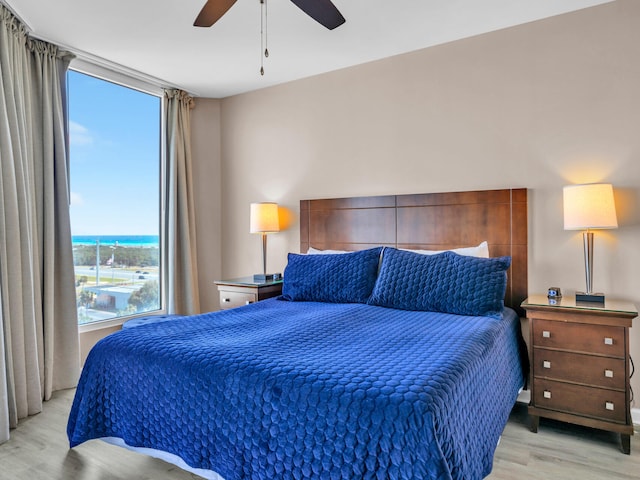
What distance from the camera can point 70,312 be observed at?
3.19 metres

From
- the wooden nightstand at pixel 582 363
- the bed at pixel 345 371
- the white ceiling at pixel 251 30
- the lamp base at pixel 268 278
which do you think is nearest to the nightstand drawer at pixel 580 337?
the wooden nightstand at pixel 582 363

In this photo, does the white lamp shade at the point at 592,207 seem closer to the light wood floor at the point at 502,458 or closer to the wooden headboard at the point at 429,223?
the wooden headboard at the point at 429,223

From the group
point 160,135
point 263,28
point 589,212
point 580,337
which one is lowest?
point 580,337

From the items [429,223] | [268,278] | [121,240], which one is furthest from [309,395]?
[121,240]

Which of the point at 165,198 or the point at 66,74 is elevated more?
the point at 66,74

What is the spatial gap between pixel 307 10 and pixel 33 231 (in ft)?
8.05

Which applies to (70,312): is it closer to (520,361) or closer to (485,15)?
(520,361)

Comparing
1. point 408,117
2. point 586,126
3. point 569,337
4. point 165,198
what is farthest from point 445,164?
point 165,198

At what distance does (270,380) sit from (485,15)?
2741 millimetres

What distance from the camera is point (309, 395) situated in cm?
136

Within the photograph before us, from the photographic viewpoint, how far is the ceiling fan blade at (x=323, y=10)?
2.04 m

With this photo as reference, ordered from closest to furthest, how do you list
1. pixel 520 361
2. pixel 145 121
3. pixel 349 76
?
pixel 520 361 < pixel 349 76 < pixel 145 121

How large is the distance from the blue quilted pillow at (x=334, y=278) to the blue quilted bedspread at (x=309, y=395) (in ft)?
1.88

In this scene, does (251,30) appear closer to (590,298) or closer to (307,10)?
(307,10)
